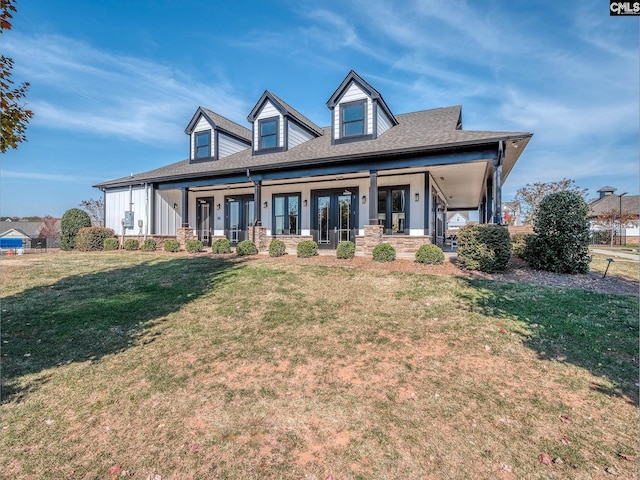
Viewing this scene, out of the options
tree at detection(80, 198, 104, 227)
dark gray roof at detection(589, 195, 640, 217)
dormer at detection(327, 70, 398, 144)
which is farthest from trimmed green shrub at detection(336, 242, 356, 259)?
dark gray roof at detection(589, 195, 640, 217)

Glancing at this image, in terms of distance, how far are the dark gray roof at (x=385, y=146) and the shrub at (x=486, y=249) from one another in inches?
114

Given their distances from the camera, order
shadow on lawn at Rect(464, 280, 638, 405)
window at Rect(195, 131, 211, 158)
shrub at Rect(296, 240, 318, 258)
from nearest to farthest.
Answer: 1. shadow on lawn at Rect(464, 280, 638, 405)
2. shrub at Rect(296, 240, 318, 258)
3. window at Rect(195, 131, 211, 158)

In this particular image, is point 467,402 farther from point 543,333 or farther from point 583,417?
point 543,333

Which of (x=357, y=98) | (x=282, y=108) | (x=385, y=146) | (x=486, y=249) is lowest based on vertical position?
(x=486, y=249)

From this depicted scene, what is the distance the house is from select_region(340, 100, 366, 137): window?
44 mm

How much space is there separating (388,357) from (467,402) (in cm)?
115

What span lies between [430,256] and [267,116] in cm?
1078

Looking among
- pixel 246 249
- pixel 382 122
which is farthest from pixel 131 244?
pixel 382 122

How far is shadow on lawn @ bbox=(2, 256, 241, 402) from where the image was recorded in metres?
4.39

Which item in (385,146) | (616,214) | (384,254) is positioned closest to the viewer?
(384,254)

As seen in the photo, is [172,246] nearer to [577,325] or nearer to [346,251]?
[346,251]

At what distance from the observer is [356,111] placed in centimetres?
1339

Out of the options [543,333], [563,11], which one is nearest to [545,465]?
[543,333]

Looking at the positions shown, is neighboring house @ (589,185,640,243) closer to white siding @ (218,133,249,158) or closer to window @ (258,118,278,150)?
window @ (258,118,278,150)
